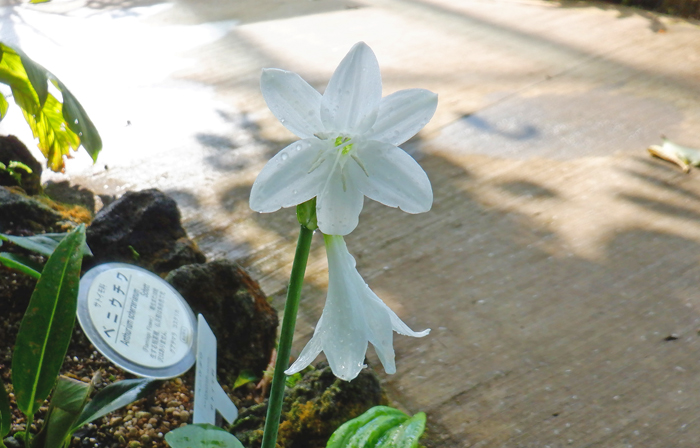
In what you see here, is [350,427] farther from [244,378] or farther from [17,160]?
[17,160]

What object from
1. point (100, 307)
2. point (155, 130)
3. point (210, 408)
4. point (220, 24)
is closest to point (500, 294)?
point (210, 408)

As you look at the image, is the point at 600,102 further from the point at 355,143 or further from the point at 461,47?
the point at 355,143

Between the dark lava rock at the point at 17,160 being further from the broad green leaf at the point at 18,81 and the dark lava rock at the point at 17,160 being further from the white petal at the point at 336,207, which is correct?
the white petal at the point at 336,207

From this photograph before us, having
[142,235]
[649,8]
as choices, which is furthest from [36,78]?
[649,8]

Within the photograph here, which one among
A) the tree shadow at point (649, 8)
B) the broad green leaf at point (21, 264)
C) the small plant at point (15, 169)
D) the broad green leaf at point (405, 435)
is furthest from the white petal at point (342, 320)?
the tree shadow at point (649, 8)

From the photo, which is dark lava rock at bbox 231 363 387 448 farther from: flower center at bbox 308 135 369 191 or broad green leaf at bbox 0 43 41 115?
broad green leaf at bbox 0 43 41 115

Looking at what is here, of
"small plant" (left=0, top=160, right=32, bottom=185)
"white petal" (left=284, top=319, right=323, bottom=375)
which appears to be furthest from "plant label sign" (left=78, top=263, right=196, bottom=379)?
"small plant" (left=0, top=160, right=32, bottom=185)
